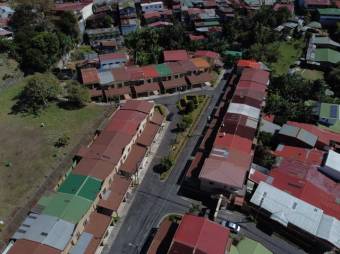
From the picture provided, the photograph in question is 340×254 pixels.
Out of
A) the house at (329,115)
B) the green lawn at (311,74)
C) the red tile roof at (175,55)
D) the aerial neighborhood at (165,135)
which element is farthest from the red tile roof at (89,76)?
the green lawn at (311,74)

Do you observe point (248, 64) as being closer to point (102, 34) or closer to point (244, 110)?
point (244, 110)

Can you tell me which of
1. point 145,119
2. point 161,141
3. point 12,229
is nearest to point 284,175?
point 161,141

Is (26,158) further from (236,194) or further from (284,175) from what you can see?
(284,175)

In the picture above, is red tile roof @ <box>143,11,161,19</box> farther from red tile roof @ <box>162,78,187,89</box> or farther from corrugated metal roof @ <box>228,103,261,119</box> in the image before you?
corrugated metal roof @ <box>228,103,261,119</box>

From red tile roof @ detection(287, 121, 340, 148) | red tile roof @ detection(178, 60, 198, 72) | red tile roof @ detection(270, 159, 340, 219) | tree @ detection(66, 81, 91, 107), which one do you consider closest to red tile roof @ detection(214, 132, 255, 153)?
red tile roof @ detection(270, 159, 340, 219)

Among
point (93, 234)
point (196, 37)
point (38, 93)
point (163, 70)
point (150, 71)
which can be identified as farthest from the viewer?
point (196, 37)

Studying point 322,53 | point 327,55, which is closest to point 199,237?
point 327,55

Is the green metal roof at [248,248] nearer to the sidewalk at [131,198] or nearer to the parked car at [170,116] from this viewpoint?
the sidewalk at [131,198]
